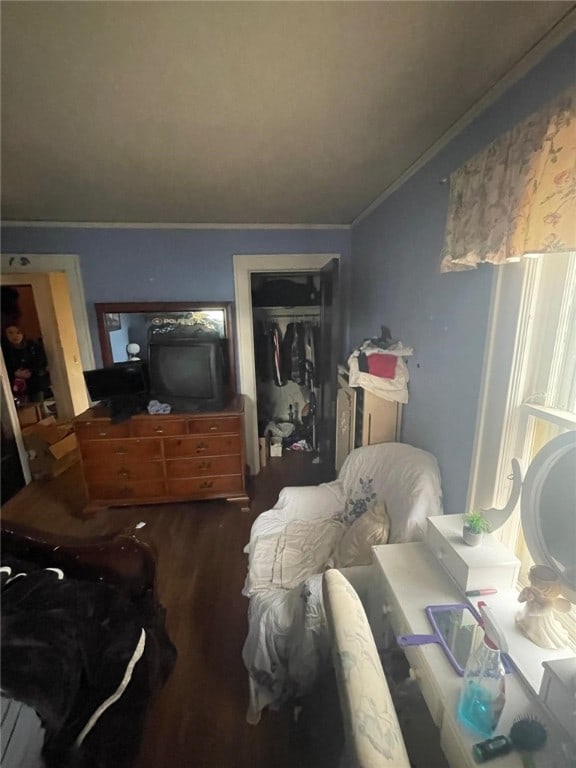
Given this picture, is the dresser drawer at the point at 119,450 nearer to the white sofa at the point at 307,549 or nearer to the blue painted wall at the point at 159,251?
the blue painted wall at the point at 159,251

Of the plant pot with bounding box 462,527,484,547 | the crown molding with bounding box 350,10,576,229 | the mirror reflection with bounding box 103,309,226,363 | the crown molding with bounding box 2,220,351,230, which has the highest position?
the crown molding with bounding box 2,220,351,230

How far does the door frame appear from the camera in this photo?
8.28 feet

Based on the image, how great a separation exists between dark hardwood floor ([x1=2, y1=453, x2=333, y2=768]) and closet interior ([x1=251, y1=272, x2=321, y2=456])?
0.48 meters

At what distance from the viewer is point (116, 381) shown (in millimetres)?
2289

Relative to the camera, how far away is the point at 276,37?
2.49 feet

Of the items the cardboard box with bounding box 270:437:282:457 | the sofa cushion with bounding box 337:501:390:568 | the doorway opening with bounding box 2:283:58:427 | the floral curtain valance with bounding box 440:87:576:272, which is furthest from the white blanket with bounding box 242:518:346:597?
the doorway opening with bounding box 2:283:58:427

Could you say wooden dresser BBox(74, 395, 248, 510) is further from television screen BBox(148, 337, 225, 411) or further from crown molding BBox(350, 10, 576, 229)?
crown molding BBox(350, 10, 576, 229)

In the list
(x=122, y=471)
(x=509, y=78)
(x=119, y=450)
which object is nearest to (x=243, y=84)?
(x=509, y=78)

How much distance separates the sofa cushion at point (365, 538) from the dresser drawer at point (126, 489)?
1.48 meters

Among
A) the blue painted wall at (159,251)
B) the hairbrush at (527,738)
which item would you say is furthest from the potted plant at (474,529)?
the blue painted wall at (159,251)

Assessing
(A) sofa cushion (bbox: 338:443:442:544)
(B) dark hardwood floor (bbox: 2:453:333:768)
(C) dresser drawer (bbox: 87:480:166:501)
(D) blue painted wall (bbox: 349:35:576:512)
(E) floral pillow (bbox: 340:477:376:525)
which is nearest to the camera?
(D) blue painted wall (bbox: 349:35:576:512)

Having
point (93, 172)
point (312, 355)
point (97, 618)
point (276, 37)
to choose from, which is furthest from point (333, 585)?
point (312, 355)

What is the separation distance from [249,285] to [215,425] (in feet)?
3.82

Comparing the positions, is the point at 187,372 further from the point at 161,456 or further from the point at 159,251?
the point at 159,251
